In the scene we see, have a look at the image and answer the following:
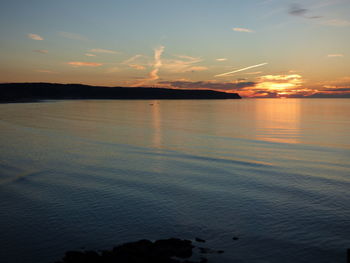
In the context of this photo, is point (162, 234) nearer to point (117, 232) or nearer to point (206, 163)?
point (117, 232)

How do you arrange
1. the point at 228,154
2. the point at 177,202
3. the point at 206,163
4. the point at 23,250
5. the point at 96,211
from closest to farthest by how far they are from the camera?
the point at 23,250 < the point at 96,211 < the point at 177,202 < the point at 206,163 < the point at 228,154

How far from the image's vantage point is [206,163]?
20.3 m

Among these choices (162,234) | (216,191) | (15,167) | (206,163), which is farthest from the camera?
(206,163)

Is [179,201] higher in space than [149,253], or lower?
lower

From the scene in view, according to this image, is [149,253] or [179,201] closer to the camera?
[149,253]

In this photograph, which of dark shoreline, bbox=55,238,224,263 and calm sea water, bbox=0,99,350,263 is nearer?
dark shoreline, bbox=55,238,224,263

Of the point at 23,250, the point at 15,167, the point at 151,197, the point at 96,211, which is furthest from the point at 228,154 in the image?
the point at 23,250

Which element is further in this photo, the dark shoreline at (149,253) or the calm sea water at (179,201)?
the calm sea water at (179,201)

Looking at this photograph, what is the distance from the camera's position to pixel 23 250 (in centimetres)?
853

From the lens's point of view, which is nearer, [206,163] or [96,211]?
[96,211]

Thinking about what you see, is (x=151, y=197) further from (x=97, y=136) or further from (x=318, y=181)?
(x=97, y=136)

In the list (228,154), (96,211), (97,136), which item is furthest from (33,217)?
(97,136)

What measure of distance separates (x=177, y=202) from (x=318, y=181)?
8582 millimetres

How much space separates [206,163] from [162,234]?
36.4ft
